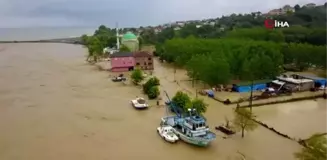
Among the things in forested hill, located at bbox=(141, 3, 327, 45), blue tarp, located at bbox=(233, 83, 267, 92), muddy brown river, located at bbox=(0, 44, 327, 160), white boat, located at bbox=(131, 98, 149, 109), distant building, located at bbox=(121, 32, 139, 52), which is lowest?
muddy brown river, located at bbox=(0, 44, 327, 160)

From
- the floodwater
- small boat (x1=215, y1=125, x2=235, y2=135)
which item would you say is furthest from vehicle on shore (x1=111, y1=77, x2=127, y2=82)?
small boat (x1=215, y1=125, x2=235, y2=135)

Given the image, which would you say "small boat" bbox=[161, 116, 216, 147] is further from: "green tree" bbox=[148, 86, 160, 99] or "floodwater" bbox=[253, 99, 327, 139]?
"green tree" bbox=[148, 86, 160, 99]

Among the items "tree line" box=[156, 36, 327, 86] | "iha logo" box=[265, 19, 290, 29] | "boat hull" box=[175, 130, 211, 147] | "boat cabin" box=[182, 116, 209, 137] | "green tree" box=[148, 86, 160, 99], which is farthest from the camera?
"iha logo" box=[265, 19, 290, 29]

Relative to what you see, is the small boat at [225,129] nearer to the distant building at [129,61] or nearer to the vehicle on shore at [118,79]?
the vehicle on shore at [118,79]

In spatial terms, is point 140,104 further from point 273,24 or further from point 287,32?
point 273,24

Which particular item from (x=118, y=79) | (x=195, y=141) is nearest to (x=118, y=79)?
(x=118, y=79)

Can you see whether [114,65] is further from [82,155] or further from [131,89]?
[82,155]
